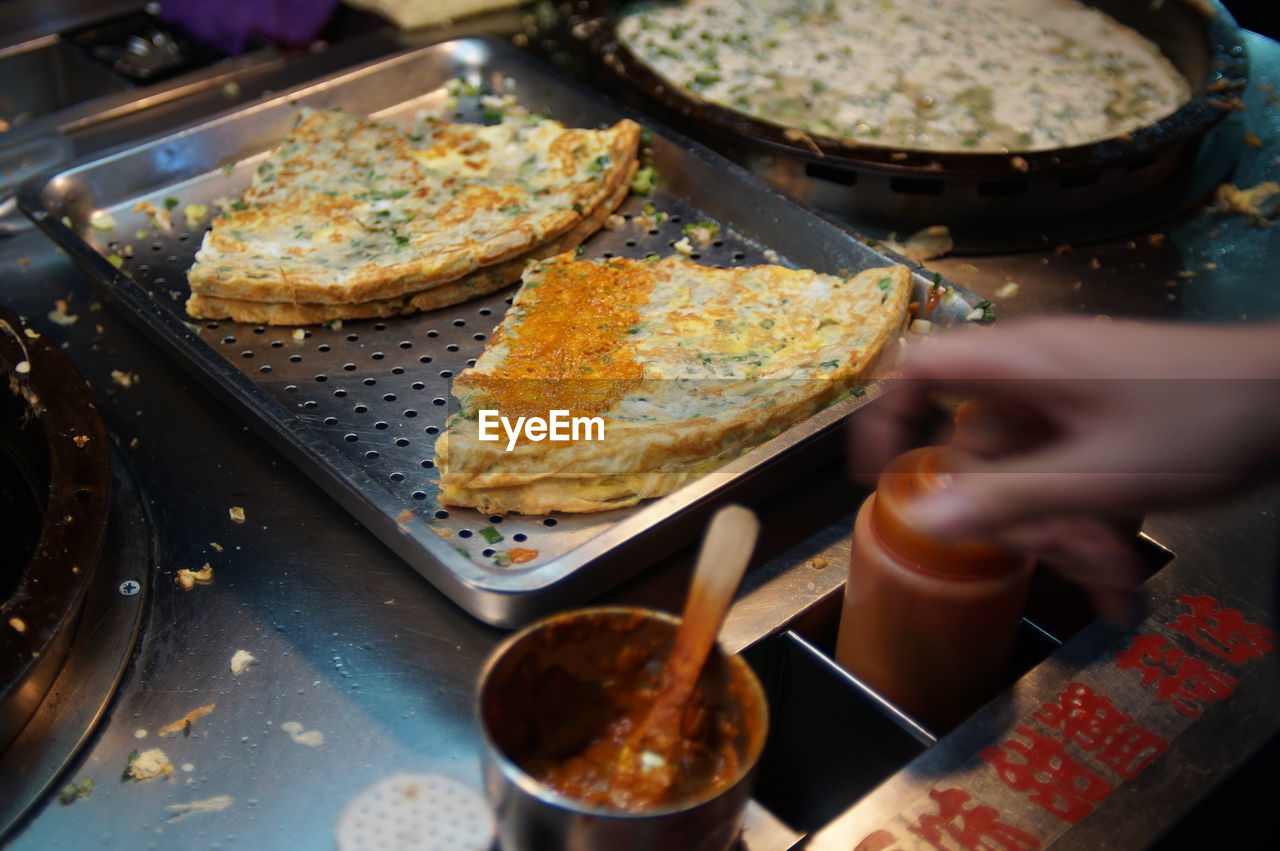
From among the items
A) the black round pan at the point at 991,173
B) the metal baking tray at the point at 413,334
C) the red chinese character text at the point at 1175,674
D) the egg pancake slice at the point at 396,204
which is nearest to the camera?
the red chinese character text at the point at 1175,674

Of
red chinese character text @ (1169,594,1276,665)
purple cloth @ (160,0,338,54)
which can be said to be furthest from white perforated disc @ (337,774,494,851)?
purple cloth @ (160,0,338,54)

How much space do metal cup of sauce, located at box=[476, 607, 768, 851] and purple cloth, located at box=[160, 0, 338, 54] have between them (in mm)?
2690

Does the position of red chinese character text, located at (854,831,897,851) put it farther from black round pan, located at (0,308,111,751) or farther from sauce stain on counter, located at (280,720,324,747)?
black round pan, located at (0,308,111,751)

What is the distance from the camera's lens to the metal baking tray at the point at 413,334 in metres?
1.68

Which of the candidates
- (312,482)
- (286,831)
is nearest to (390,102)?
(312,482)

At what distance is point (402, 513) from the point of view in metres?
1.66

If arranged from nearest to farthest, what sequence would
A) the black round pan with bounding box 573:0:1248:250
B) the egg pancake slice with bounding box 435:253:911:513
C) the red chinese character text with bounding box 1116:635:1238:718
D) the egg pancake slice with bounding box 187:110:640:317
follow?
the red chinese character text with bounding box 1116:635:1238:718
the egg pancake slice with bounding box 435:253:911:513
the egg pancake slice with bounding box 187:110:640:317
the black round pan with bounding box 573:0:1248:250

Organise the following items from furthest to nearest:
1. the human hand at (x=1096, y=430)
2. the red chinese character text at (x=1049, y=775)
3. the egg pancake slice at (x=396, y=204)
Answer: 1. the egg pancake slice at (x=396, y=204)
2. the red chinese character text at (x=1049, y=775)
3. the human hand at (x=1096, y=430)

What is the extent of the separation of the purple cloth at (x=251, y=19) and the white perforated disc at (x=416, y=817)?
2.57 m

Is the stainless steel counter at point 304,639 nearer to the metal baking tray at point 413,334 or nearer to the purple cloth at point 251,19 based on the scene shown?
the metal baking tray at point 413,334

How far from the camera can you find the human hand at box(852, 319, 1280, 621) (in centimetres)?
126

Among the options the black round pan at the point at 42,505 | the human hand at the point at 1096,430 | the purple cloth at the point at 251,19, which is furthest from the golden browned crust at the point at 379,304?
the purple cloth at the point at 251,19

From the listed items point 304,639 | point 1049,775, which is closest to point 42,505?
point 304,639

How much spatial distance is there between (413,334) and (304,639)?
0.80 m
